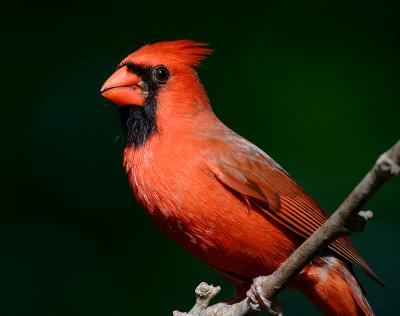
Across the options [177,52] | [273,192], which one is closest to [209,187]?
[273,192]

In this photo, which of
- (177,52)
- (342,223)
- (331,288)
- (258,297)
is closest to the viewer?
(342,223)

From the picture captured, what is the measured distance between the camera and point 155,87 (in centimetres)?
370

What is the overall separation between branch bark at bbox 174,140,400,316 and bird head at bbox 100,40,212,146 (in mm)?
915

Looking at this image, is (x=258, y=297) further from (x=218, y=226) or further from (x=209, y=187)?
(x=209, y=187)

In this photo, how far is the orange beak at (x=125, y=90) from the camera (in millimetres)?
3652

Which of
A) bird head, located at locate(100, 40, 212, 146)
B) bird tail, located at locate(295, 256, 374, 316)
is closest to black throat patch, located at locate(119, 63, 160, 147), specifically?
bird head, located at locate(100, 40, 212, 146)

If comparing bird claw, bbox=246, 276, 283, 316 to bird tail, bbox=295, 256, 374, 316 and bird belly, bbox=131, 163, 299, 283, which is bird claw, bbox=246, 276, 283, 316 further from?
bird tail, bbox=295, 256, 374, 316

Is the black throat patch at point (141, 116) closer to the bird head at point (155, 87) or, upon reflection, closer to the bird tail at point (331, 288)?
the bird head at point (155, 87)

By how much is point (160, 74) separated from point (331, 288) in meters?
1.10

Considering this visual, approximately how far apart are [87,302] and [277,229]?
185cm

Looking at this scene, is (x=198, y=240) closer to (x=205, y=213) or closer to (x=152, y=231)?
(x=205, y=213)

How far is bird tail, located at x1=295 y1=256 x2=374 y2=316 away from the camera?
3479mm

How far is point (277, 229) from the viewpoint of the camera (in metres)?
3.46

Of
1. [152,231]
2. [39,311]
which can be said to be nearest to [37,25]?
[152,231]
